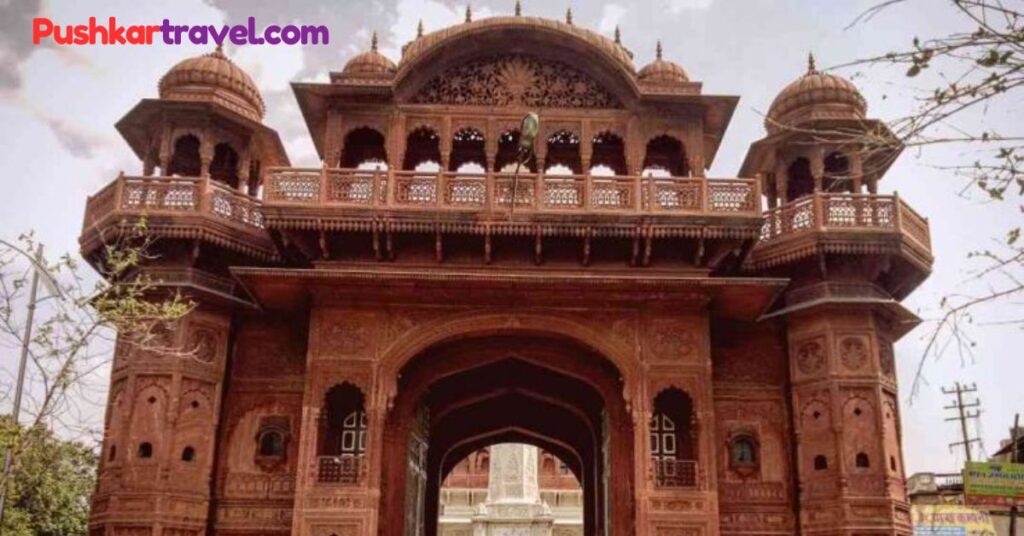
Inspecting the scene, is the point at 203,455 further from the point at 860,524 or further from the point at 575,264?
the point at 860,524

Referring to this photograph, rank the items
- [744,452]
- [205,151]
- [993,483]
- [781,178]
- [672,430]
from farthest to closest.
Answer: [993,483] < [781,178] < [205,151] < [672,430] < [744,452]

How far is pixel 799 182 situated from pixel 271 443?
1031cm

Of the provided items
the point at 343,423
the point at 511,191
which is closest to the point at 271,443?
the point at 343,423

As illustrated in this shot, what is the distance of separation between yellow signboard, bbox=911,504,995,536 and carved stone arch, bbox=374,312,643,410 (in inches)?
849

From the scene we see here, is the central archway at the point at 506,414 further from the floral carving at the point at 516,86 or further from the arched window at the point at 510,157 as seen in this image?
the floral carving at the point at 516,86

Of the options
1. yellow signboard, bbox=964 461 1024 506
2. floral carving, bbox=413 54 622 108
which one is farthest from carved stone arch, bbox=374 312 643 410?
yellow signboard, bbox=964 461 1024 506

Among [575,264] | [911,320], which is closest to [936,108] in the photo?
[575,264]

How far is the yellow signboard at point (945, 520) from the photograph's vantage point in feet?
105

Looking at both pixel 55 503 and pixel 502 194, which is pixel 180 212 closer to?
pixel 502 194

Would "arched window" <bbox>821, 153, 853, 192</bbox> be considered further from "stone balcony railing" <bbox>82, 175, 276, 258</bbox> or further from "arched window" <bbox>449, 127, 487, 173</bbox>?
"stone balcony railing" <bbox>82, 175, 276, 258</bbox>

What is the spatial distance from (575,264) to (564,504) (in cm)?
2762

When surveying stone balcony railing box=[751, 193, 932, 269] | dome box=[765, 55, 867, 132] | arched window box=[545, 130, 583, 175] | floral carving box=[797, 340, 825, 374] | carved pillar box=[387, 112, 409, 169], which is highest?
dome box=[765, 55, 867, 132]

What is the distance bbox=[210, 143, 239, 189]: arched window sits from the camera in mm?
17672

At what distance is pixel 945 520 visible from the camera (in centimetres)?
3228
